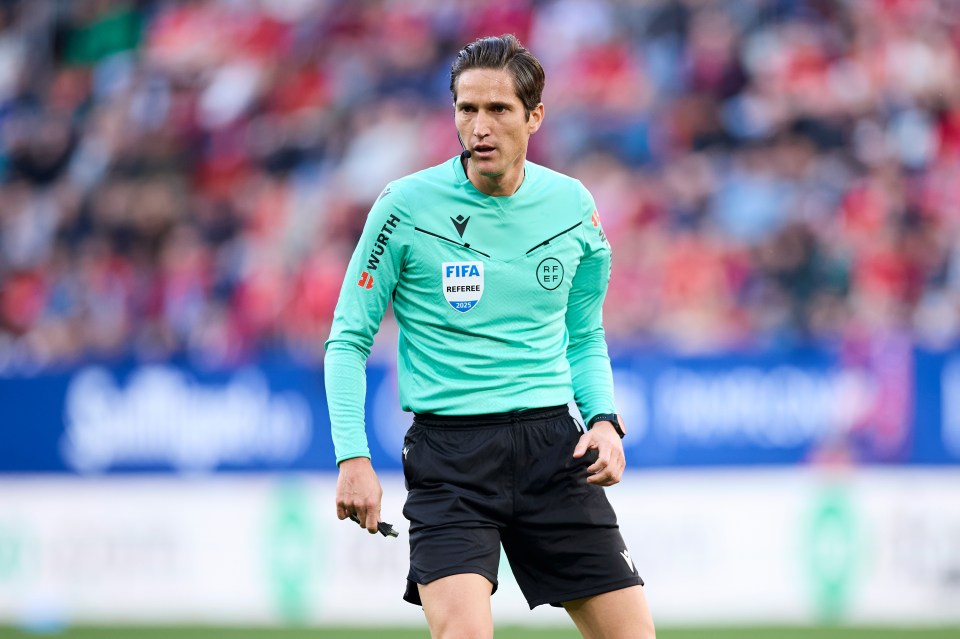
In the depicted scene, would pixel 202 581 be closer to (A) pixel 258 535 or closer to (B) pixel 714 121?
(A) pixel 258 535

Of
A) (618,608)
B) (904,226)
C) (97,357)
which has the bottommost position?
(618,608)

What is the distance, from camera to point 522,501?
4.55 m

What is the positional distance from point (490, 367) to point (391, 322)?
21.8 feet

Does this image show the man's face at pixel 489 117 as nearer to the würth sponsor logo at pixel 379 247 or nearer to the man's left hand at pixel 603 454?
the würth sponsor logo at pixel 379 247

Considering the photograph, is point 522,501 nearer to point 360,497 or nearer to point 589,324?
point 360,497

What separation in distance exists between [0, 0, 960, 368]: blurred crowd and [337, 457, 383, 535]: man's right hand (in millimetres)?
6474

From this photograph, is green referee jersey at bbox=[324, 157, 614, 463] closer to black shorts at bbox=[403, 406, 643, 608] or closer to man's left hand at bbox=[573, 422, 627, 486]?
black shorts at bbox=[403, 406, 643, 608]

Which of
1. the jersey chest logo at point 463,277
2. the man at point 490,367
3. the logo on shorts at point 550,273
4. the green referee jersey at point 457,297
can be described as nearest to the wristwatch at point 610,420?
the man at point 490,367

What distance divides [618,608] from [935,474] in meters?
5.98

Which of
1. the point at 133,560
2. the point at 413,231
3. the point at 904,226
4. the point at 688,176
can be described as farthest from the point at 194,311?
the point at 413,231

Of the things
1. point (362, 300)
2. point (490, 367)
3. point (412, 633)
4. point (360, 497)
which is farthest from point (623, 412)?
point (360, 497)

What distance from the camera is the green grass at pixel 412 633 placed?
9461 millimetres

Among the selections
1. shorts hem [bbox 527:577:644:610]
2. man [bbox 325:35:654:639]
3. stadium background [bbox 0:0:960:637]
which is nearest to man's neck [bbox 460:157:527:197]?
man [bbox 325:35:654:639]

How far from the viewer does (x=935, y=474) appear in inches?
391
